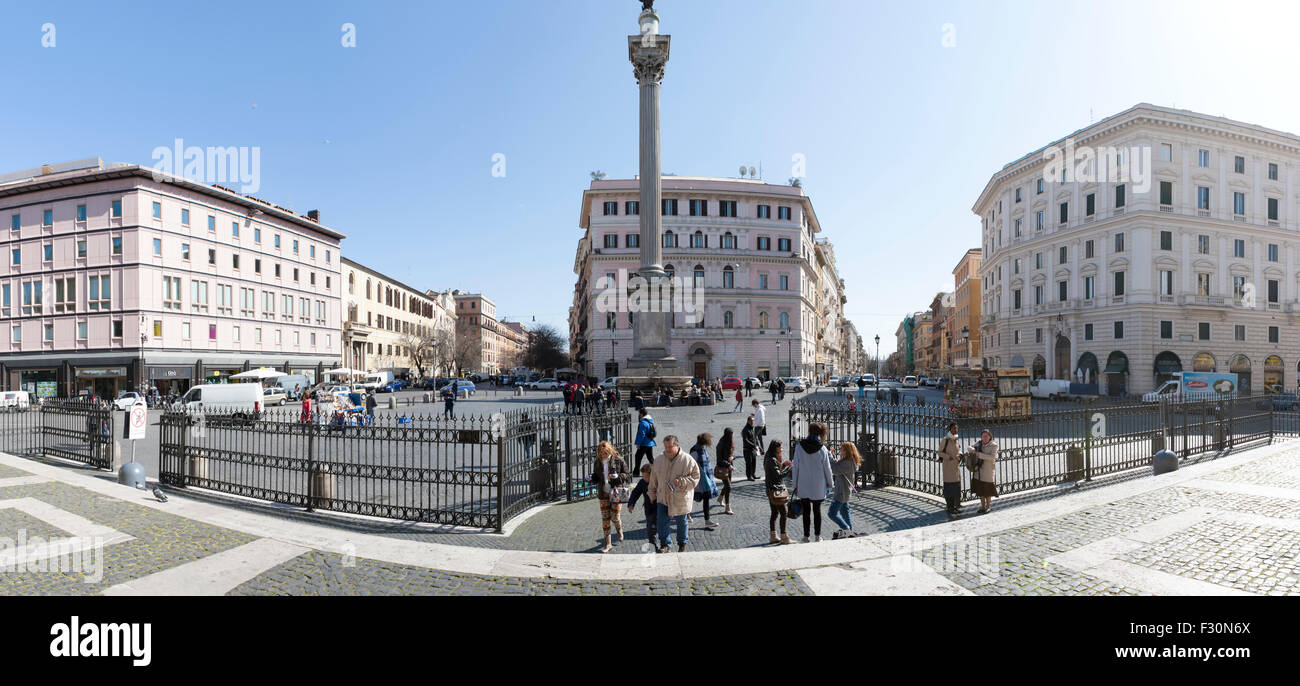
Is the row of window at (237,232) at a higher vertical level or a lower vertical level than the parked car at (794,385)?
higher

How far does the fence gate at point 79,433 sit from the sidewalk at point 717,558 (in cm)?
437

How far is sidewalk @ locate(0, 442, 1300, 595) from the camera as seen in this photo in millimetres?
5500

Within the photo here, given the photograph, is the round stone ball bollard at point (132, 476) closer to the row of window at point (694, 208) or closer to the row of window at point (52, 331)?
the row of window at point (52, 331)

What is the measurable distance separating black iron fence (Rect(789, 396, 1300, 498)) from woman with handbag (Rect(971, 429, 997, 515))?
17.9 inches

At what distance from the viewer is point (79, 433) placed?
13.8 m

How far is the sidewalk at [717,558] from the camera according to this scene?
550 cm

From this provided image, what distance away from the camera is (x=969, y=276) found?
256 ft

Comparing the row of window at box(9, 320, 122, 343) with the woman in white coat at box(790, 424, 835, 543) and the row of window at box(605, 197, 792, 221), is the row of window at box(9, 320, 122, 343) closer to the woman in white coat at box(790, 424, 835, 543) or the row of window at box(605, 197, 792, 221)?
the row of window at box(605, 197, 792, 221)

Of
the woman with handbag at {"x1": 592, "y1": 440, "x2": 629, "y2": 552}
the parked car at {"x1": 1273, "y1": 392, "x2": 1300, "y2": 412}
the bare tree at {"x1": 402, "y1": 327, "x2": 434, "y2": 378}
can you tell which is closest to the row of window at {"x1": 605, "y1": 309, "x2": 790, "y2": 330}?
the bare tree at {"x1": 402, "y1": 327, "x2": 434, "y2": 378}

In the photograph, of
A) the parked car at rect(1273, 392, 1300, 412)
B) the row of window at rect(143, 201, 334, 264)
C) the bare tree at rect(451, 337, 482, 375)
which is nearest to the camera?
the parked car at rect(1273, 392, 1300, 412)

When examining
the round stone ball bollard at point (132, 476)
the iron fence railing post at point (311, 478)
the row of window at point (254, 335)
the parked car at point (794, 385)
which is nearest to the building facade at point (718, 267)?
the parked car at point (794, 385)

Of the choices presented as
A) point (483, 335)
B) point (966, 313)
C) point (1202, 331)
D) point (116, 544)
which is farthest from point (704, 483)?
point (483, 335)
